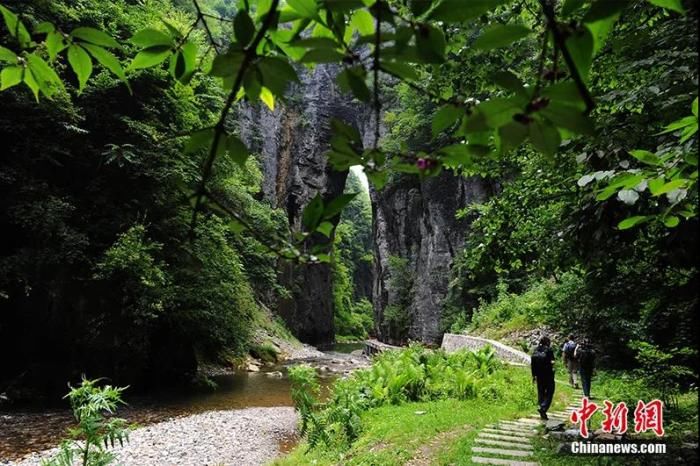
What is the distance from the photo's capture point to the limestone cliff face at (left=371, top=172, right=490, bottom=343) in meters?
25.2

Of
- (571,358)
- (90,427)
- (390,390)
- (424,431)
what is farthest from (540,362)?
(90,427)

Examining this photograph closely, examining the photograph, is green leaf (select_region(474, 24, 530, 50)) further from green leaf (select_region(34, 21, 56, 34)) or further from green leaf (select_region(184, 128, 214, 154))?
green leaf (select_region(34, 21, 56, 34))

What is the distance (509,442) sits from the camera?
541 centimetres

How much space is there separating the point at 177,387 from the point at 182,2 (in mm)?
17754

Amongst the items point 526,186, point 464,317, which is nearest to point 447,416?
point 526,186

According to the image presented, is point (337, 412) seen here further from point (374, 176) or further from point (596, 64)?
point (374, 176)

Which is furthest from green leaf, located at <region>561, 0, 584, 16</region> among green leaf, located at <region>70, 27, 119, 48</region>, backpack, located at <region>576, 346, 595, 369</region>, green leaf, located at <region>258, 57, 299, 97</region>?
backpack, located at <region>576, 346, 595, 369</region>

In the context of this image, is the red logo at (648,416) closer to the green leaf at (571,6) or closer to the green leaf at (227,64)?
the green leaf at (571,6)

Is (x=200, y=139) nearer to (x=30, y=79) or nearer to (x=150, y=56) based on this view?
(x=150, y=56)

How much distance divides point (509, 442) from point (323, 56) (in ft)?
19.3

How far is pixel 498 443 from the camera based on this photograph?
530 cm

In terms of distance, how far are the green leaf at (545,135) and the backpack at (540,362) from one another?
700cm

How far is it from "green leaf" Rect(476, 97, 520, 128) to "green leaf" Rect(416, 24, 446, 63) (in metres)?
0.09

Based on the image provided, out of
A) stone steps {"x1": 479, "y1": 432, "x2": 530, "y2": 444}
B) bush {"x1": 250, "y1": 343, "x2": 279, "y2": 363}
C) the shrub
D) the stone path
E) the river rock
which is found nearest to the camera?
the shrub
